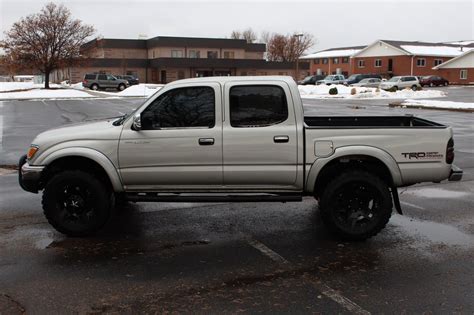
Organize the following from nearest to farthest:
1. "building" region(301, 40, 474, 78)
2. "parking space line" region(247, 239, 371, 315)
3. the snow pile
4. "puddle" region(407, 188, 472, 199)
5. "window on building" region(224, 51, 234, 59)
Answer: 1. "parking space line" region(247, 239, 371, 315)
2. "puddle" region(407, 188, 472, 199)
3. the snow pile
4. "building" region(301, 40, 474, 78)
5. "window on building" region(224, 51, 234, 59)

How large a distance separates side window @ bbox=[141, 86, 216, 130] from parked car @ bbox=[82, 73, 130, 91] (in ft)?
175

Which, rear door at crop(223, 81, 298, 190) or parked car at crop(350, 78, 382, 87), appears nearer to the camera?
rear door at crop(223, 81, 298, 190)

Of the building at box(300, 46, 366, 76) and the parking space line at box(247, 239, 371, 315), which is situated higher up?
the building at box(300, 46, 366, 76)

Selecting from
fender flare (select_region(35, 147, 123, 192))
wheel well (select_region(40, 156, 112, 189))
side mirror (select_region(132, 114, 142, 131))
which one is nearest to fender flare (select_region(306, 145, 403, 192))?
side mirror (select_region(132, 114, 142, 131))

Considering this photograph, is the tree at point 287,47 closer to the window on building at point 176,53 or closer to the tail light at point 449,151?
the window on building at point 176,53

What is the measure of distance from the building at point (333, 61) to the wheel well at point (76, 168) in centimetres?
8255

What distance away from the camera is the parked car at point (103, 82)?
5722cm

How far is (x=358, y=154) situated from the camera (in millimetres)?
5766

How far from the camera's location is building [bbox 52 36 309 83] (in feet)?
238

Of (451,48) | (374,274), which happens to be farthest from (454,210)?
(451,48)

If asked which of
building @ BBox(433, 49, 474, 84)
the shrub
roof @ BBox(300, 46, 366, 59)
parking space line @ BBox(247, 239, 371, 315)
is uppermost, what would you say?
roof @ BBox(300, 46, 366, 59)

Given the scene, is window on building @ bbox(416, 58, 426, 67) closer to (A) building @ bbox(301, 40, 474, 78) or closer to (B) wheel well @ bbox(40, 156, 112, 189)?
(A) building @ bbox(301, 40, 474, 78)

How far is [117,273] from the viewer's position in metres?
4.99

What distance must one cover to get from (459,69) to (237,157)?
7333 centimetres
